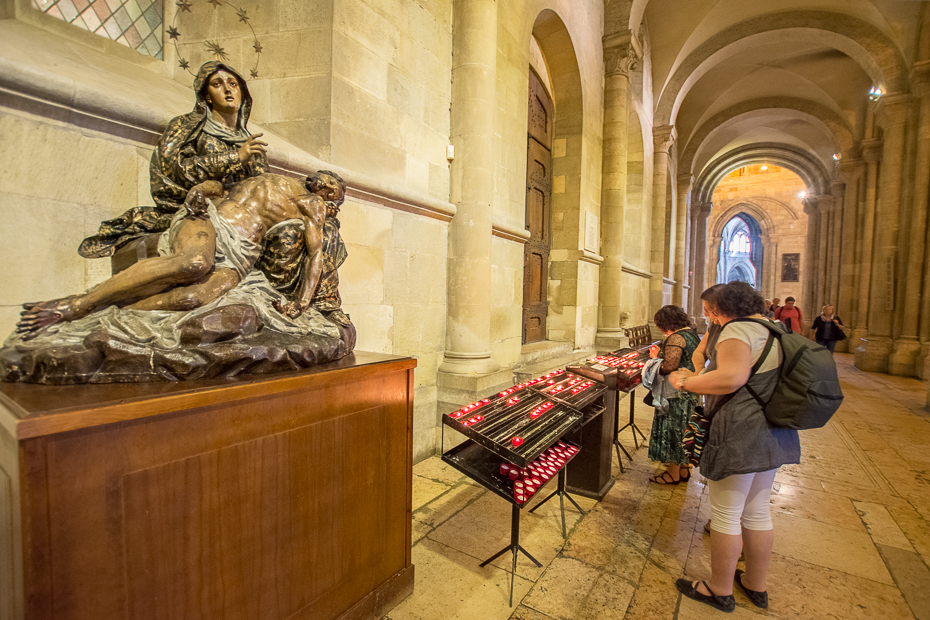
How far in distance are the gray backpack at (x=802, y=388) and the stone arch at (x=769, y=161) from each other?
858 inches

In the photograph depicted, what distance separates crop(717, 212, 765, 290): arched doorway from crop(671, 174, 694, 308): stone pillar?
51.3 ft

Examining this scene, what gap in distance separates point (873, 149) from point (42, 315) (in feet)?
52.4

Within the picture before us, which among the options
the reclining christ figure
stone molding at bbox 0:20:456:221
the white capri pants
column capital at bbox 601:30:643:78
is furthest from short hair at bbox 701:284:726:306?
column capital at bbox 601:30:643:78

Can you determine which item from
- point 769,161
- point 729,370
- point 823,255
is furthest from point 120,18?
point 769,161

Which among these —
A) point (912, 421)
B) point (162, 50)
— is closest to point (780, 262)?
point (912, 421)

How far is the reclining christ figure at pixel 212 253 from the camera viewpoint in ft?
4.99

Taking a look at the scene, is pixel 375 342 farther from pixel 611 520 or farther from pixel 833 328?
pixel 833 328

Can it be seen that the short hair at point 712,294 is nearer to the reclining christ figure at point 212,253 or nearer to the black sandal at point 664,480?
the black sandal at point 664,480

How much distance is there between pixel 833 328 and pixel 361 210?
1154cm

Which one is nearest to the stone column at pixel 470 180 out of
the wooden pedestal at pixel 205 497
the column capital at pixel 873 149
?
the wooden pedestal at pixel 205 497

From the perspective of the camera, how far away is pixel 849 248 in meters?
12.6

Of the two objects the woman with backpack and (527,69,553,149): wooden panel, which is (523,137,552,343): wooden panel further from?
the woman with backpack

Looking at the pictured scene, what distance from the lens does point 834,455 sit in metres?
4.36

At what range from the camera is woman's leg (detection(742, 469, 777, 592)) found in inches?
82.6
